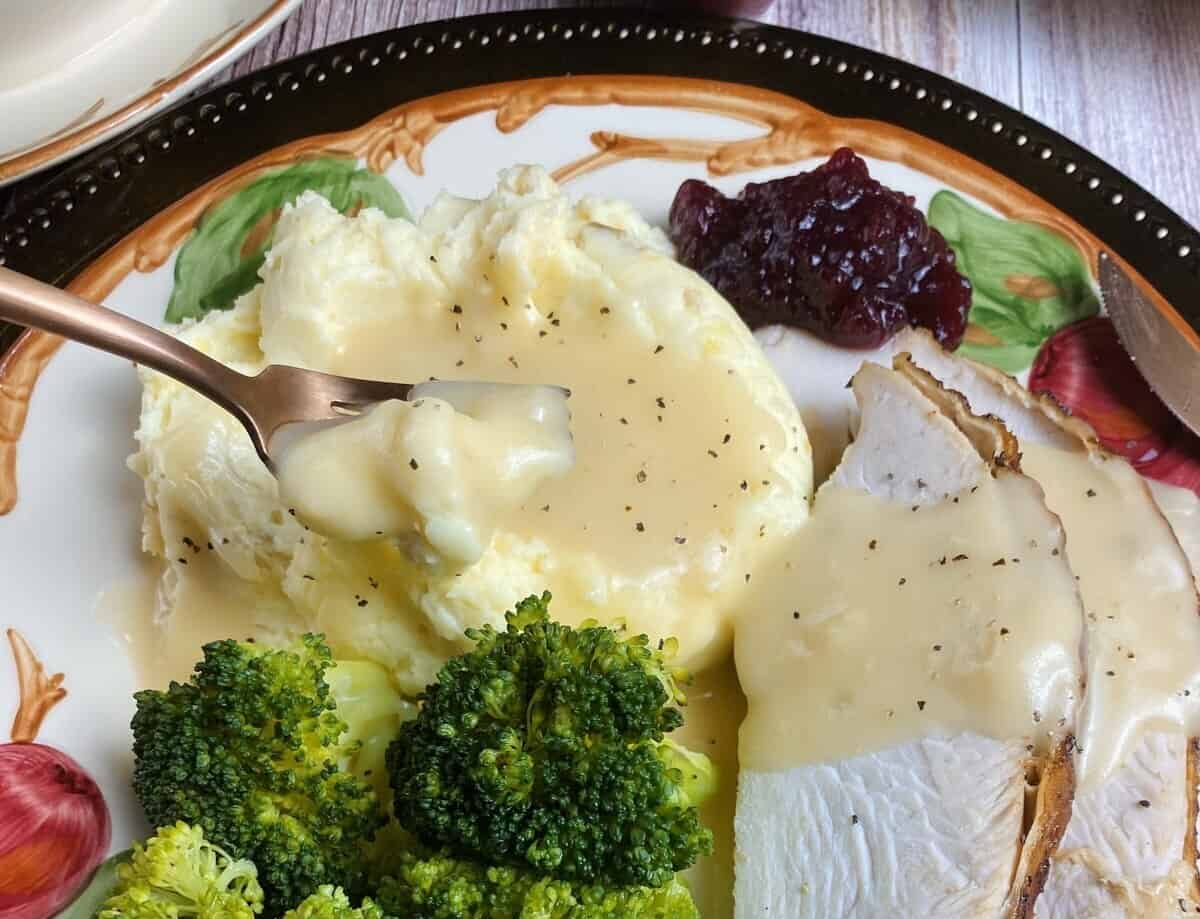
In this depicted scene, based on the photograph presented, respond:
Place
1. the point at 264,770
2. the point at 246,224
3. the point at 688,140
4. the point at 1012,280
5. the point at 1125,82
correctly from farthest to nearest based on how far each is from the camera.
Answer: the point at 1125,82, the point at 688,140, the point at 1012,280, the point at 246,224, the point at 264,770

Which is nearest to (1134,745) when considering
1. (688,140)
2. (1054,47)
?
(688,140)

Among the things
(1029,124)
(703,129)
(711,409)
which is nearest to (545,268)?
(711,409)

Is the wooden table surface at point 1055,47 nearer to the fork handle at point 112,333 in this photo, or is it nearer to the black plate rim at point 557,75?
the black plate rim at point 557,75

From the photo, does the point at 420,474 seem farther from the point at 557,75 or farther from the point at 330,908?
the point at 557,75

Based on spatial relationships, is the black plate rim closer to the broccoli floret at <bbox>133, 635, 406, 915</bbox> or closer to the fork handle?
the fork handle

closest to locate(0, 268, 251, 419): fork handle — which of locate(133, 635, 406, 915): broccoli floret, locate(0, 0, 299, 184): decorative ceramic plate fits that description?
locate(133, 635, 406, 915): broccoli floret

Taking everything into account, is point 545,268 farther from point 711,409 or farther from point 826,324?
point 826,324
